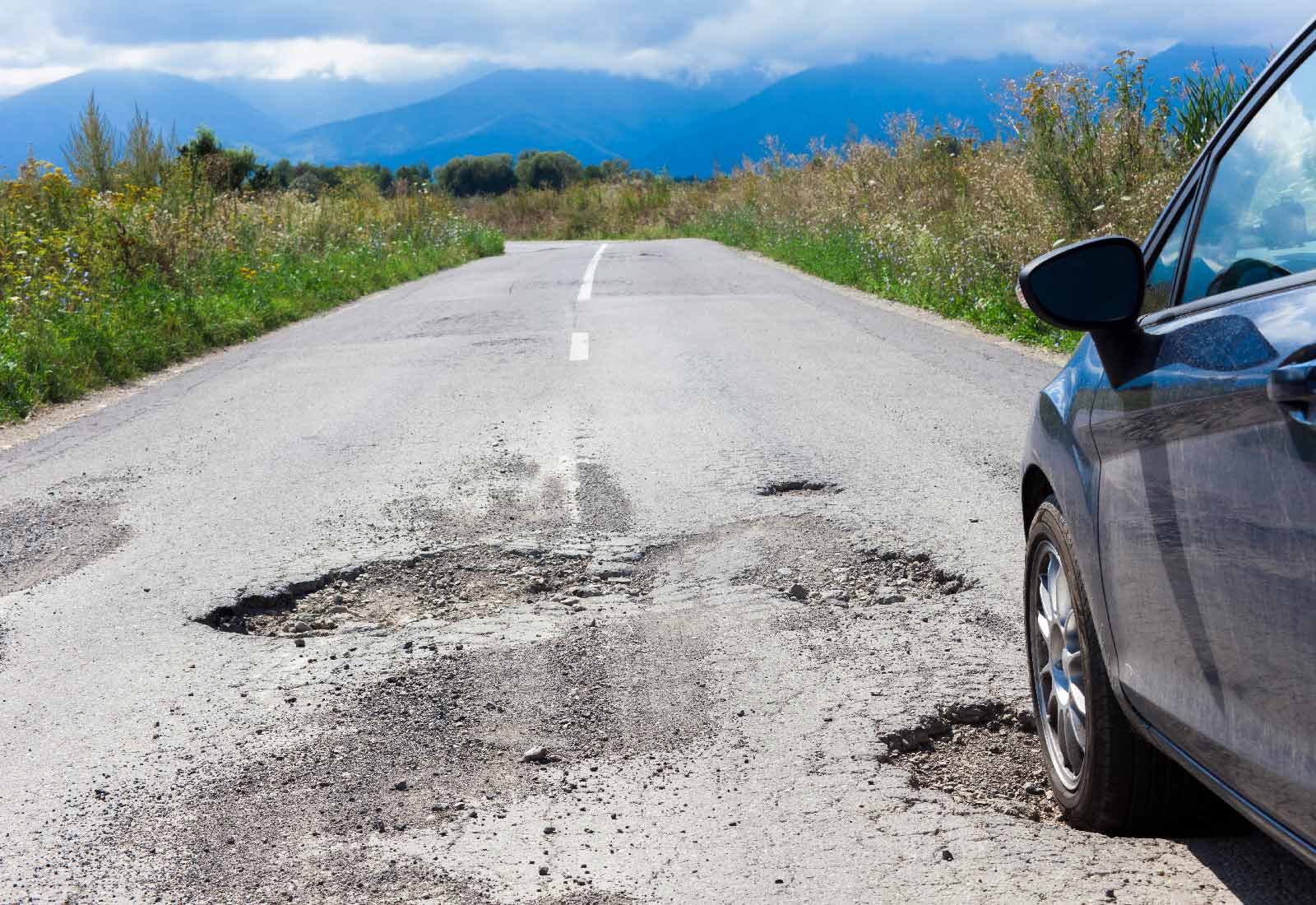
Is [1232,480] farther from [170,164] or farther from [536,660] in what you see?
[170,164]

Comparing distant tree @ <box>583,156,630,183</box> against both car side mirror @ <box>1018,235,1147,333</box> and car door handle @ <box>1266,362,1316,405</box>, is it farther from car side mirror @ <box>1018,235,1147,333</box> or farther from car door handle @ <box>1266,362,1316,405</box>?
car door handle @ <box>1266,362,1316,405</box>

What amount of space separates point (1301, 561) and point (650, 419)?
21.1 feet

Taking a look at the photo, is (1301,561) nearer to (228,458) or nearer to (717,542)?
(717,542)

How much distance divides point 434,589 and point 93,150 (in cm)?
1815

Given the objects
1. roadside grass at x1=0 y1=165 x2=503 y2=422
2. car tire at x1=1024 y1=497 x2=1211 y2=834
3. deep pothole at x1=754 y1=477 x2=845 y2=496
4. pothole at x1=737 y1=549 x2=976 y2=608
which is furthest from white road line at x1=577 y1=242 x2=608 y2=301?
car tire at x1=1024 y1=497 x2=1211 y2=834

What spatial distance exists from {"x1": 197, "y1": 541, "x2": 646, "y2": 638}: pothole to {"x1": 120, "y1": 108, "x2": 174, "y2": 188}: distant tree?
17.3m

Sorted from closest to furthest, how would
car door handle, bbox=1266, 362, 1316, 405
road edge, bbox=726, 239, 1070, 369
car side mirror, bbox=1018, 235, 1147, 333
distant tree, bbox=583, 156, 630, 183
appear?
car door handle, bbox=1266, 362, 1316, 405, car side mirror, bbox=1018, 235, 1147, 333, road edge, bbox=726, 239, 1070, 369, distant tree, bbox=583, 156, 630, 183

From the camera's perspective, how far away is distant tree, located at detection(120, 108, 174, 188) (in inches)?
793

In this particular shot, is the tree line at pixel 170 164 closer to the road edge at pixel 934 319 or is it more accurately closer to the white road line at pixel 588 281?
the white road line at pixel 588 281

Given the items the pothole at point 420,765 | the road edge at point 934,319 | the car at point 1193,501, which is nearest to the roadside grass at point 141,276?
the pothole at point 420,765

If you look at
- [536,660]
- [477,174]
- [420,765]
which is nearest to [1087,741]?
[420,765]

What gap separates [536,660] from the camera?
3.97 metres

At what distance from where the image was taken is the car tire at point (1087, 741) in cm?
252

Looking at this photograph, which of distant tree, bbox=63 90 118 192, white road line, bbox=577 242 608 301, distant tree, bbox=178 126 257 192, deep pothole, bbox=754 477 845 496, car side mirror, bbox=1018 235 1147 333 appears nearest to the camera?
car side mirror, bbox=1018 235 1147 333
